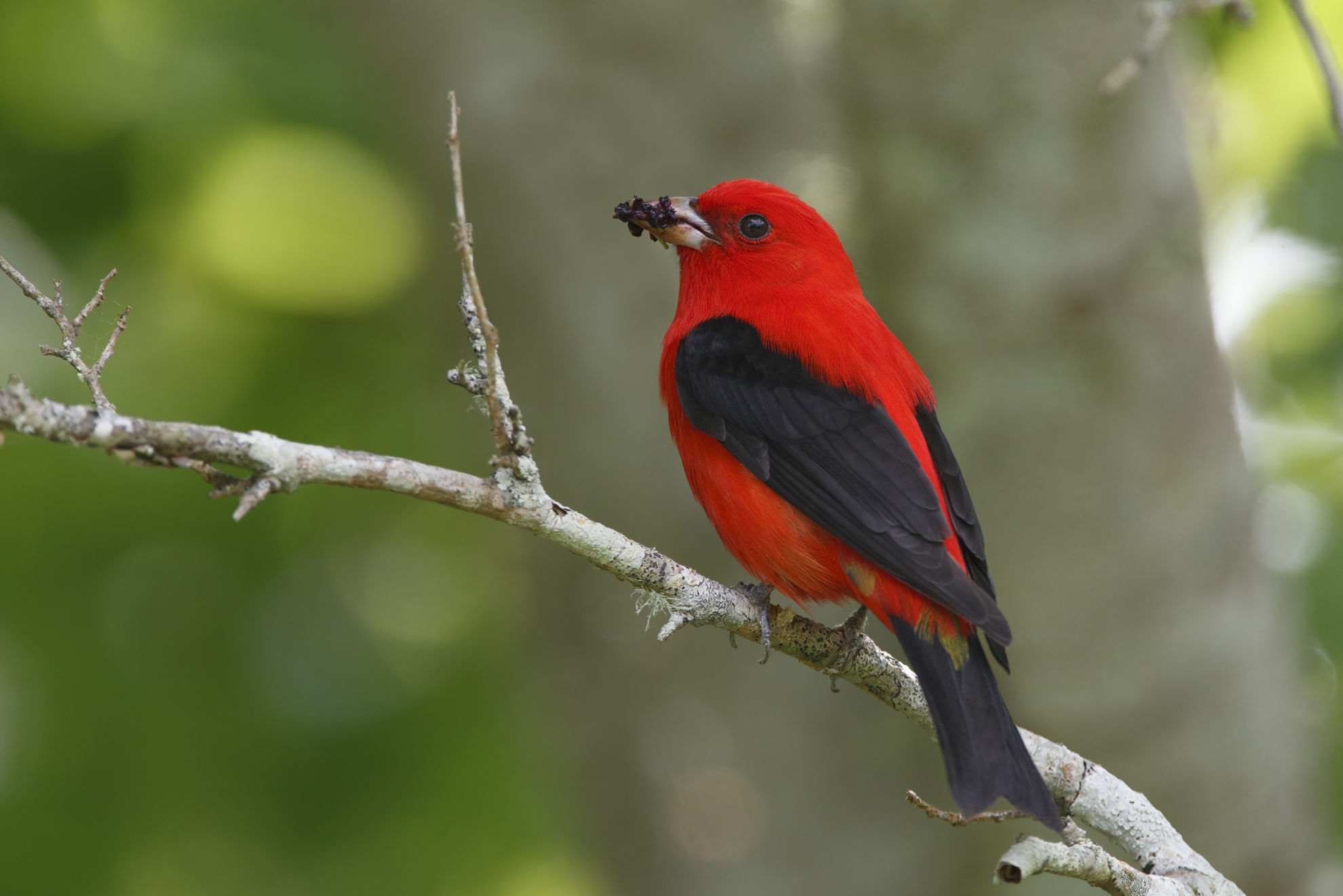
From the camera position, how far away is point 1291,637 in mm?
5398

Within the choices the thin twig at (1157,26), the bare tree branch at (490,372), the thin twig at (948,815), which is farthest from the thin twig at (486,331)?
the thin twig at (1157,26)

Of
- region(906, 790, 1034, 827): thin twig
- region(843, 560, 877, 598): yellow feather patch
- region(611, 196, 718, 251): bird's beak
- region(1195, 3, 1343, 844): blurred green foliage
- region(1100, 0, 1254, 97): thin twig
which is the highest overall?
region(1195, 3, 1343, 844): blurred green foliage

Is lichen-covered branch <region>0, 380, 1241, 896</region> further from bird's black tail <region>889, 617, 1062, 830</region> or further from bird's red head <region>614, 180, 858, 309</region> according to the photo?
bird's red head <region>614, 180, 858, 309</region>

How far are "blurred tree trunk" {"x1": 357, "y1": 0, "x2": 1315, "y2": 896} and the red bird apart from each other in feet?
3.67

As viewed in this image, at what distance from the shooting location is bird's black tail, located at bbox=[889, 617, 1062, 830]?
2.55 m

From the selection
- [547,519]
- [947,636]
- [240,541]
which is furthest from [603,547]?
[240,541]

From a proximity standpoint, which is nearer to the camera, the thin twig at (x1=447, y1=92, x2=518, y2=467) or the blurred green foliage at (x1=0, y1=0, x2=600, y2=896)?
the thin twig at (x1=447, y1=92, x2=518, y2=467)

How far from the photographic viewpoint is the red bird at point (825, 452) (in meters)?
2.78

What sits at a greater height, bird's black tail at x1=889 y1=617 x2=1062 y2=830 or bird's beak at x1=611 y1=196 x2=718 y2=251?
bird's beak at x1=611 y1=196 x2=718 y2=251

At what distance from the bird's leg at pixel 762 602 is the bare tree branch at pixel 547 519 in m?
0.02

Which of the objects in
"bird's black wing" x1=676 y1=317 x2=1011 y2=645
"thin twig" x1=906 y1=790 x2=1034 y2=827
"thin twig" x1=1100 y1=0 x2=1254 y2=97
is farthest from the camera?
"thin twig" x1=1100 y1=0 x2=1254 y2=97

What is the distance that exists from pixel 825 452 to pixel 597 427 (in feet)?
8.42

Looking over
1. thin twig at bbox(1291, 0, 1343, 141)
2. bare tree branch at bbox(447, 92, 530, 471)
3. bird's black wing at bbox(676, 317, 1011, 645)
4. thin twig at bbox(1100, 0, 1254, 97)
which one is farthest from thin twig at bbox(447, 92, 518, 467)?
thin twig at bbox(1291, 0, 1343, 141)

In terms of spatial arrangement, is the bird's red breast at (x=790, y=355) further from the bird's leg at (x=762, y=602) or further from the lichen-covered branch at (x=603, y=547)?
the lichen-covered branch at (x=603, y=547)
